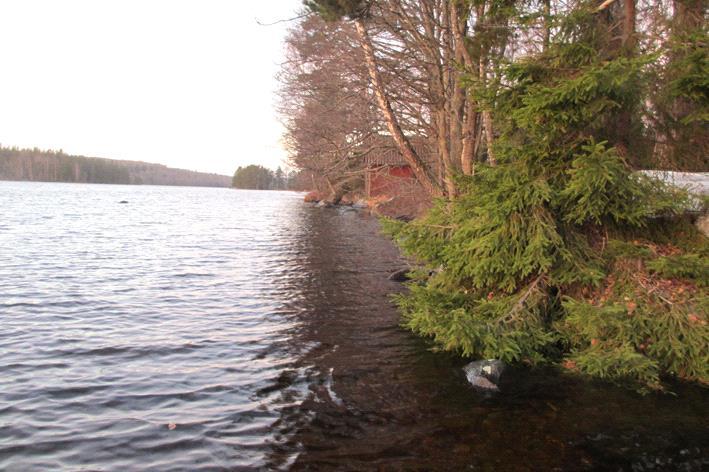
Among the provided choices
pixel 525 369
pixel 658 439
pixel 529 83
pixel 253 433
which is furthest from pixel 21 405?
pixel 529 83

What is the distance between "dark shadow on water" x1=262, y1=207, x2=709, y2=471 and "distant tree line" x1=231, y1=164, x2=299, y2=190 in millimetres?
142854

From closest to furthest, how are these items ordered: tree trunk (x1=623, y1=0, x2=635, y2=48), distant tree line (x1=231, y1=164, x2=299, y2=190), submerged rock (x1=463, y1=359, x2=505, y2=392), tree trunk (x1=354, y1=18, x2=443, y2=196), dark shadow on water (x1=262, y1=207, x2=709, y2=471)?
dark shadow on water (x1=262, y1=207, x2=709, y2=471) < submerged rock (x1=463, y1=359, x2=505, y2=392) < tree trunk (x1=623, y1=0, x2=635, y2=48) < tree trunk (x1=354, y1=18, x2=443, y2=196) < distant tree line (x1=231, y1=164, x2=299, y2=190)

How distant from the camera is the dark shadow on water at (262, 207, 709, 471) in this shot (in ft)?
16.2

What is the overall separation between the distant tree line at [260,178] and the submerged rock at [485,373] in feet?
470

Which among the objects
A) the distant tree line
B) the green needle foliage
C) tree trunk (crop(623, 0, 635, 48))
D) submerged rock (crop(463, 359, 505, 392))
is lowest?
submerged rock (crop(463, 359, 505, 392))

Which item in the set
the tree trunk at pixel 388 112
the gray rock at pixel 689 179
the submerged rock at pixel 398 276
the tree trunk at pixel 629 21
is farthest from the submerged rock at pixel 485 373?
the submerged rock at pixel 398 276

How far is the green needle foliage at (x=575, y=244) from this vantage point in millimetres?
6652

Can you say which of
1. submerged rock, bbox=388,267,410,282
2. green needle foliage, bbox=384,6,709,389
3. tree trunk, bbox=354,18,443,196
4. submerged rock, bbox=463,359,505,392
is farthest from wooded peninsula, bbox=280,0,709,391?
submerged rock, bbox=388,267,410,282

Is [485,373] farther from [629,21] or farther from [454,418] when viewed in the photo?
[629,21]

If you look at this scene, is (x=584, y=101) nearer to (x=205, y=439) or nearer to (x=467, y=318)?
(x=467, y=318)

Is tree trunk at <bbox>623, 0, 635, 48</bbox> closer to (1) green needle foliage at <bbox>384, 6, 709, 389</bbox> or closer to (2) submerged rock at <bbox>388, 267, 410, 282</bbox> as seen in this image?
(1) green needle foliage at <bbox>384, 6, 709, 389</bbox>

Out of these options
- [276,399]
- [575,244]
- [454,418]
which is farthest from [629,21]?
[276,399]

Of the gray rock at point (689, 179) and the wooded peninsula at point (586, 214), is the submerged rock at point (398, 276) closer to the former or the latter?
the wooded peninsula at point (586, 214)

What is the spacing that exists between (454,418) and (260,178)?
486 ft
